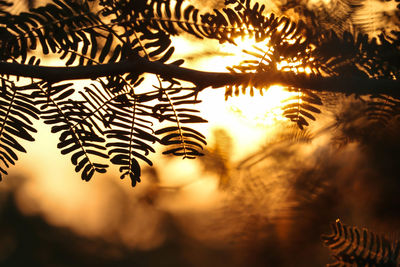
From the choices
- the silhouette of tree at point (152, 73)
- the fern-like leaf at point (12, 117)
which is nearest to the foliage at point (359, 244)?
the silhouette of tree at point (152, 73)

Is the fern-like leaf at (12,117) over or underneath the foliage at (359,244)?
over

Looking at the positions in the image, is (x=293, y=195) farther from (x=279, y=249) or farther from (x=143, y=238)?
(x=143, y=238)

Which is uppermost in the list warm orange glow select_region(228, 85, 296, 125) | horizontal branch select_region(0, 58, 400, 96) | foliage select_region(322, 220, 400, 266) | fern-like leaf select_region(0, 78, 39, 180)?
warm orange glow select_region(228, 85, 296, 125)

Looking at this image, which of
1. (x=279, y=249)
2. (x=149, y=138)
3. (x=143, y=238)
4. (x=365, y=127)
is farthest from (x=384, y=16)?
(x=143, y=238)

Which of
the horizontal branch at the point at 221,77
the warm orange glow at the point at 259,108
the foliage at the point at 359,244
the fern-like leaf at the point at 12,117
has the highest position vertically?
the warm orange glow at the point at 259,108

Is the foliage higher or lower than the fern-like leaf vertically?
lower

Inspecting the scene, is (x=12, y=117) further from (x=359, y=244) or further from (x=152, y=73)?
(x=359, y=244)

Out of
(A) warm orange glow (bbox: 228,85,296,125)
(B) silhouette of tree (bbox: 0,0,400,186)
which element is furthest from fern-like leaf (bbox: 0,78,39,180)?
(A) warm orange glow (bbox: 228,85,296,125)

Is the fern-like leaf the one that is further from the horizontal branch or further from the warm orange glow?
the warm orange glow

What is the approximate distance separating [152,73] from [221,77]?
41 millimetres

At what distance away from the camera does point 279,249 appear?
18.3 inches

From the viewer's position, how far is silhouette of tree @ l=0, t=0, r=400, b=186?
0.19 m

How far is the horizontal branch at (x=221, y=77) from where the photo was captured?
0.19 meters

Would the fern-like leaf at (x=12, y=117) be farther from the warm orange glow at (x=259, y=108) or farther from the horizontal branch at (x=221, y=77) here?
the warm orange glow at (x=259, y=108)
